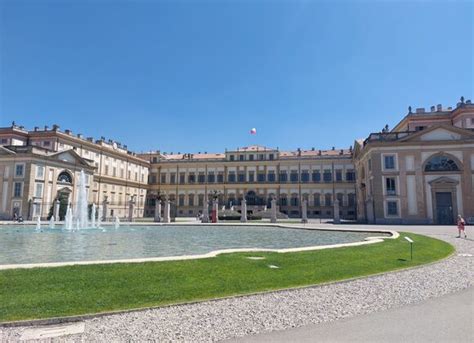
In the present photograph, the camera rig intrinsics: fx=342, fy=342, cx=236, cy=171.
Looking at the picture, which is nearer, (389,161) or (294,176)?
(389,161)

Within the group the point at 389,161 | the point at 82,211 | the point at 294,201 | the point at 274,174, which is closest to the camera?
the point at 82,211

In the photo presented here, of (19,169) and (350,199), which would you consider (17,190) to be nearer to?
(19,169)

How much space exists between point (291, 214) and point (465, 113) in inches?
1319

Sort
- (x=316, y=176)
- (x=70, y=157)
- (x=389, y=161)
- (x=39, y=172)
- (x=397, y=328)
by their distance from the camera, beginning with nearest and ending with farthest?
(x=397, y=328) < (x=389, y=161) < (x=39, y=172) < (x=70, y=157) < (x=316, y=176)

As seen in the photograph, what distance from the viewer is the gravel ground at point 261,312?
187 inches

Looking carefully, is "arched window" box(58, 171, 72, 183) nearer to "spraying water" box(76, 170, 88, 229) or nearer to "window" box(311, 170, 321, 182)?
→ "spraying water" box(76, 170, 88, 229)

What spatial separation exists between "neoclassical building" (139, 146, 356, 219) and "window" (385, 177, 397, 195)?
25180mm

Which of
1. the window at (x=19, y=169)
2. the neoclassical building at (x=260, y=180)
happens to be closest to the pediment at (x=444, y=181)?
the neoclassical building at (x=260, y=180)

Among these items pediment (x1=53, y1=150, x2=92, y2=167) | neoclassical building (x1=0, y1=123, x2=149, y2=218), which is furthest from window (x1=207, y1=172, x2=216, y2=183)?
pediment (x1=53, y1=150, x2=92, y2=167)

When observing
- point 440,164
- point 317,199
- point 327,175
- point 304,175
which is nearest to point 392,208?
point 440,164

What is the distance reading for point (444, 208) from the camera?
120 ft

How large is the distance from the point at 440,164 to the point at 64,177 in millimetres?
48660

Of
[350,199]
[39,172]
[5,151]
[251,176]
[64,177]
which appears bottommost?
[350,199]

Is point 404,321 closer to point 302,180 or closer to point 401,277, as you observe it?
point 401,277
